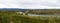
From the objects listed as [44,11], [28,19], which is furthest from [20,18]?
[44,11]

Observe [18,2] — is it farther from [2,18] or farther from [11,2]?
[2,18]

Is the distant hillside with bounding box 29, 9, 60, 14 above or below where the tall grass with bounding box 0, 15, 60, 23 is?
above

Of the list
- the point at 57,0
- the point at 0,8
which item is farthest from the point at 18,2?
the point at 57,0

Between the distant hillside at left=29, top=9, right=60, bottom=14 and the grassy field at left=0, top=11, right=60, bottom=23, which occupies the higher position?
the distant hillside at left=29, top=9, right=60, bottom=14

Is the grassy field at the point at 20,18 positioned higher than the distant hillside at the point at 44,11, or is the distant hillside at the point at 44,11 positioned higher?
the distant hillside at the point at 44,11

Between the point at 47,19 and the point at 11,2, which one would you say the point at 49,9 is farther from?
the point at 11,2

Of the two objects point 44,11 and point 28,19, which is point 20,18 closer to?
point 28,19

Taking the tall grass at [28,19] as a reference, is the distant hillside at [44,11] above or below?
above

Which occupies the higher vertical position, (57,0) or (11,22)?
(57,0)

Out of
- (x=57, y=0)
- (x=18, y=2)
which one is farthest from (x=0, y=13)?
(x=57, y=0)
